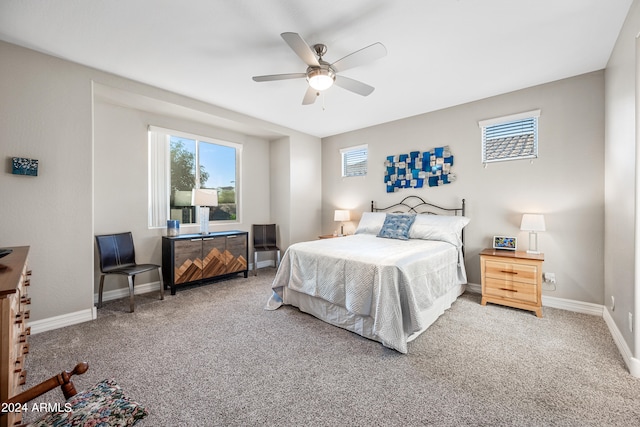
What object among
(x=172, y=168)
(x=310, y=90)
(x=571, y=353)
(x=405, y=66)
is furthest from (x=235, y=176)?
(x=571, y=353)

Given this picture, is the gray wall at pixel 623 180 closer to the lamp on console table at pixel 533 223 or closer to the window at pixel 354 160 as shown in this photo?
the lamp on console table at pixel 533 223

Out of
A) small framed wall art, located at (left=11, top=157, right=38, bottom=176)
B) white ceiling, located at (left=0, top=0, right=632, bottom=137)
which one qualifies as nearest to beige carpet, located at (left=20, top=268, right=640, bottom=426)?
small framed wall art, located at (left=11, top=157, right=38, bottom=176)

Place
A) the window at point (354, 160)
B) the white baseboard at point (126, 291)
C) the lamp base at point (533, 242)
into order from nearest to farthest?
the lamp base at point (533, 242)
the white baseboard at point (126, 291)
the window at point (354, 160)

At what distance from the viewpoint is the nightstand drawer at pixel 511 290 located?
3076mm

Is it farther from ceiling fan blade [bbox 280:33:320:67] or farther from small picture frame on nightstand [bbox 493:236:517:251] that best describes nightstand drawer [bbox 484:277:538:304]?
ceiling fan blade [bbox 280:33:320:67]

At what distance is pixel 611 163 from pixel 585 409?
241 centimetres

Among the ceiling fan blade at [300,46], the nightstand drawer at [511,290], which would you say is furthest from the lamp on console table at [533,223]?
the ceiling fan blade at [300,46]

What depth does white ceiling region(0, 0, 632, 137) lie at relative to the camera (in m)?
A: 2.15

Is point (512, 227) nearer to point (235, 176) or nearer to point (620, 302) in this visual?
point (620, 302)

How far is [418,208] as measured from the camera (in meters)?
4.56

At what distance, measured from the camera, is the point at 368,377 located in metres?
1.98

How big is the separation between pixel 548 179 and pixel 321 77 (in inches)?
122

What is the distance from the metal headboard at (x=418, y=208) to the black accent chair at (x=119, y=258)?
380 centimetres

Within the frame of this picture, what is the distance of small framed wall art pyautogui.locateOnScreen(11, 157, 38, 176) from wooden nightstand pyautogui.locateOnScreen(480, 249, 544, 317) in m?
5.02
